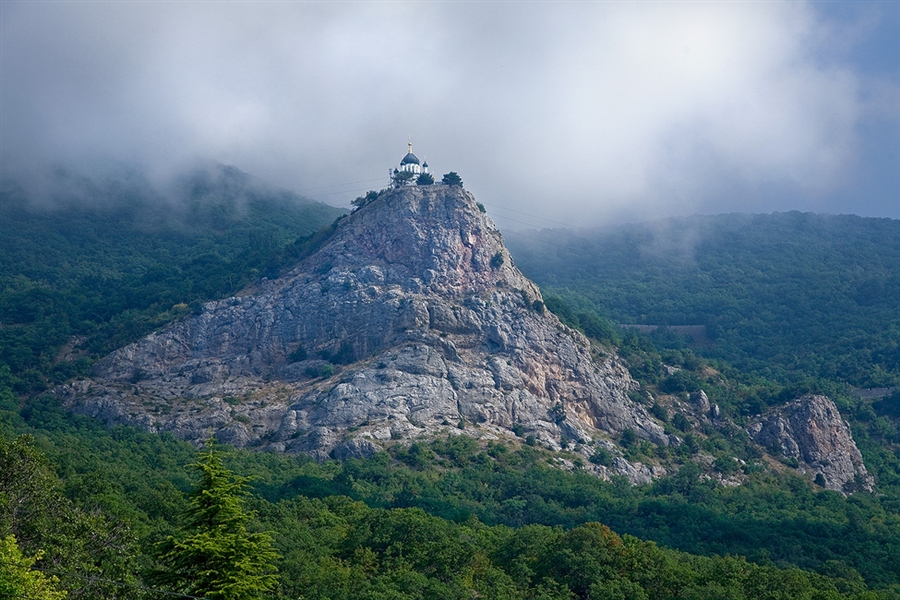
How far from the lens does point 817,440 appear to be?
125500mm

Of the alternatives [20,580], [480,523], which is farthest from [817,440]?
[20,580]

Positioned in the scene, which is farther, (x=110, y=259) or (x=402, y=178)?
(x=110, y=259)

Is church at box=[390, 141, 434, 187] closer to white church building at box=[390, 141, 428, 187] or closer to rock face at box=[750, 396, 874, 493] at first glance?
white church building at box=[390, 141, 428, 187]

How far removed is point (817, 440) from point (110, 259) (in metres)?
110

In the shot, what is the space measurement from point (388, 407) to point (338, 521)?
1255 inches

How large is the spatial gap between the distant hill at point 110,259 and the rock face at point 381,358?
24.7 feet

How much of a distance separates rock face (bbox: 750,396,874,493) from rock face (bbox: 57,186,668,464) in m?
15.0

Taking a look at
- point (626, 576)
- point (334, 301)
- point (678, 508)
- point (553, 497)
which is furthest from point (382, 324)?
point (626, 576)

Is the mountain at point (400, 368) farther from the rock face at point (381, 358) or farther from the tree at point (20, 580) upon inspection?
the tree at point (20, 580)

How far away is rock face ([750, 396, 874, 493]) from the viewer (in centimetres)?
12312

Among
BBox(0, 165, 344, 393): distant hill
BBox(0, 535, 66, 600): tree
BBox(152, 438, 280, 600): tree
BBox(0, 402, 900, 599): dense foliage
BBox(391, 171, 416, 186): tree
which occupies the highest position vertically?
BBox(391, 171, 416, 186): tree

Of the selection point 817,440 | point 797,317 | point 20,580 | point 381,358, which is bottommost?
point 20,580

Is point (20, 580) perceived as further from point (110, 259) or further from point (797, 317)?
point (797, 317)

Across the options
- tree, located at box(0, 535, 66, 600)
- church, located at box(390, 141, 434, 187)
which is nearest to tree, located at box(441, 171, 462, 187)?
church, located at box(390, 141, 434, 187)
